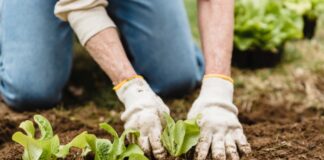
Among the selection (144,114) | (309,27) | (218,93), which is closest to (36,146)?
(144,114)

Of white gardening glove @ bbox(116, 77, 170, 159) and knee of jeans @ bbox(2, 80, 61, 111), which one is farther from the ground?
white gardening glove @ bbox(116, 77, 170, 159)

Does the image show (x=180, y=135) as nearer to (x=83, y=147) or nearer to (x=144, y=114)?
(x=144, y=114)

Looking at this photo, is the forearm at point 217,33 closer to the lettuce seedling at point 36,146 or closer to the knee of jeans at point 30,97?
the lettuce seedling at point 36,146

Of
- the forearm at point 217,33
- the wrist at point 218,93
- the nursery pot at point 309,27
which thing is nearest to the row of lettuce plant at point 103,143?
the wrist at point 218,93

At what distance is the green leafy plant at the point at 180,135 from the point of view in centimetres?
172

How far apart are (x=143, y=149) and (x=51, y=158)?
0.96 feet

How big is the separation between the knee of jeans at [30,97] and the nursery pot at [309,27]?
1.73 metres

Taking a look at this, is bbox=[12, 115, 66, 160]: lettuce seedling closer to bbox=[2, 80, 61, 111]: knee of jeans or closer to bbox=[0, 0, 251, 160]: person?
bbox=[0, 0, 251, 160]: person

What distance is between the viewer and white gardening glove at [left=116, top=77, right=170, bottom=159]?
69.9 inches

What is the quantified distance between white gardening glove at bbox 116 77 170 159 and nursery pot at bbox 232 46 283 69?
1281 mm

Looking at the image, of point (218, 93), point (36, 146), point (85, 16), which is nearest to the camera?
point (36, 146)

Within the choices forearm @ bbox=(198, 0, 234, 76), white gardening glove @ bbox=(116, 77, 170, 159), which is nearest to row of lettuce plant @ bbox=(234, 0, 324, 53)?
forearm @ bbox=(198, 0, 234, 76)

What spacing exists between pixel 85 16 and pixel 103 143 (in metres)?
0.54

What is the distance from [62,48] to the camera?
8.09 ft
